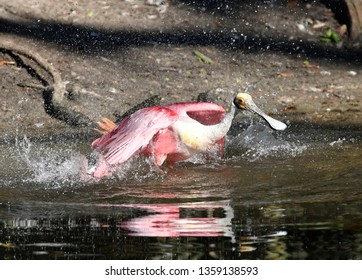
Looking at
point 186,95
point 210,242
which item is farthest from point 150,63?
point 210,242

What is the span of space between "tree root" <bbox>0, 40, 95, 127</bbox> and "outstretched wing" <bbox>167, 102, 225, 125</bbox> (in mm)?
1413

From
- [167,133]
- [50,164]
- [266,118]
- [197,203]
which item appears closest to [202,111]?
[167,133]

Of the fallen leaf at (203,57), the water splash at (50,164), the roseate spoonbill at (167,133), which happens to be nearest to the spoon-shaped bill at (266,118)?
the roseate spoonbill at (167,133)

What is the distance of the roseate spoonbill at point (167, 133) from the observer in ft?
26.2

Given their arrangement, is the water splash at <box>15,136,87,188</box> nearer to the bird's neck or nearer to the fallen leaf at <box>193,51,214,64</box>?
the bird's neck

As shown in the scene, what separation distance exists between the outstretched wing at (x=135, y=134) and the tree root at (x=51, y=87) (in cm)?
159

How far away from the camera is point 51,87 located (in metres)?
10.2

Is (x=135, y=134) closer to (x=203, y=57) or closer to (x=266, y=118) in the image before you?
(x=266, y=118)

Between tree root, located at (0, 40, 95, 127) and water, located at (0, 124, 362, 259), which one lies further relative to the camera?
tree root, located at (0, 40, 95, 127)

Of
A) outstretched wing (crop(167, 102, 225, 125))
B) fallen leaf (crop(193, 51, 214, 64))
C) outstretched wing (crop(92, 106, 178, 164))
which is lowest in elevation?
outstretched wing (crop(92, 106, 178, 164))

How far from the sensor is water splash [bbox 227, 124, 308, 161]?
8.53 metres

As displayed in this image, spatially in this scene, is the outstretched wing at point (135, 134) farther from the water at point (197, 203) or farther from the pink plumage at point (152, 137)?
the water at point (197, 203)

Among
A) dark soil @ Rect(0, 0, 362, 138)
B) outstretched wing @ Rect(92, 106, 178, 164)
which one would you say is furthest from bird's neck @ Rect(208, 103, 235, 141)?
dark soil @ Rect(0, 0, 362, 138)

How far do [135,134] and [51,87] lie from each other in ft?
7.82
